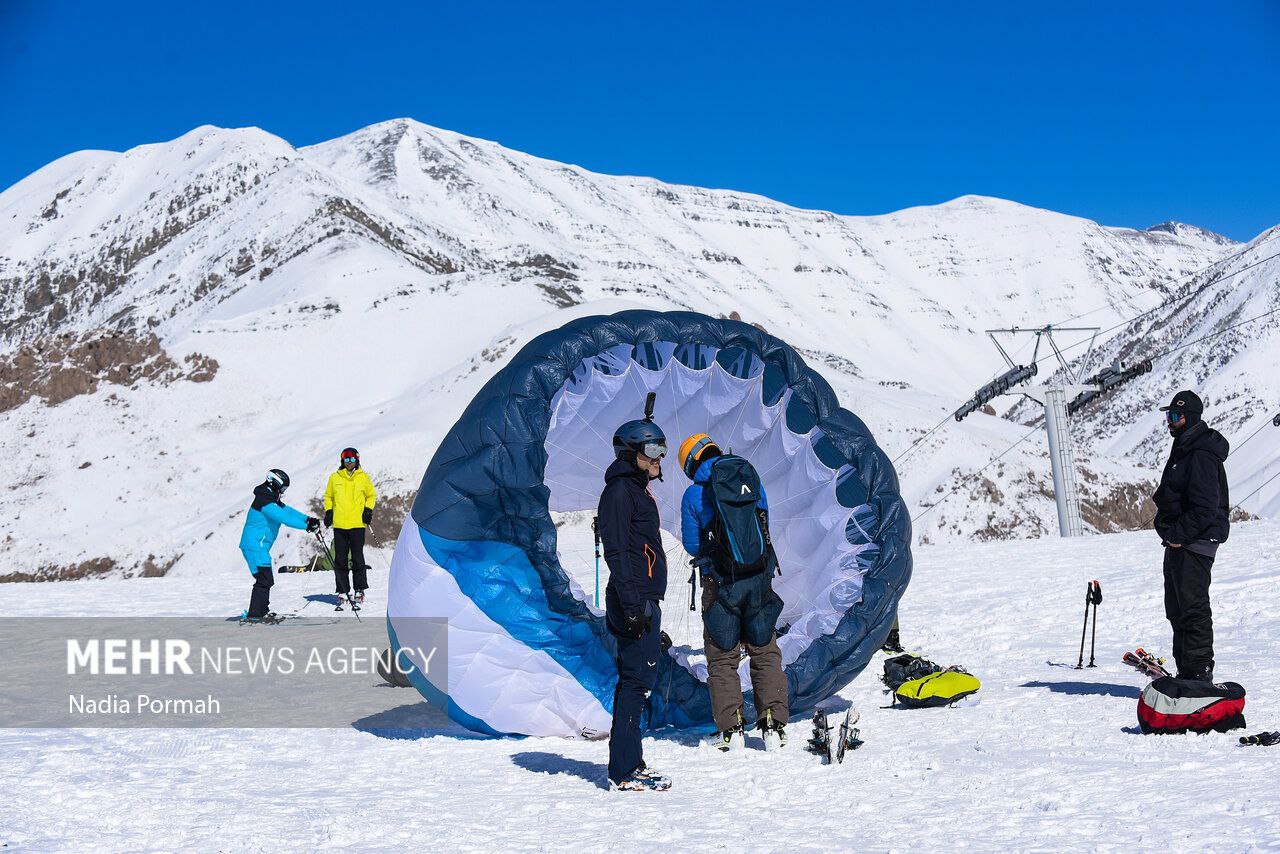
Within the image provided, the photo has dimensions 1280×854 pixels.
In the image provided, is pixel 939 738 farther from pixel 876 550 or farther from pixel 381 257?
pixel 381 257

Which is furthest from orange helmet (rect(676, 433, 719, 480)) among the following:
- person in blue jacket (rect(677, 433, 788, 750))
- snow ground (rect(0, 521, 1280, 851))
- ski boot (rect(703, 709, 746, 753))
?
snow ground (rect(0, 521, 1280, 851))

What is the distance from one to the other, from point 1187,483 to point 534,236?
118994 mm

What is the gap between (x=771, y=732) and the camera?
7355 millimetres

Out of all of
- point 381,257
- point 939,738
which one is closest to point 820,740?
point 939,738

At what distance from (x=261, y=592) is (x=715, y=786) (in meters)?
8.74

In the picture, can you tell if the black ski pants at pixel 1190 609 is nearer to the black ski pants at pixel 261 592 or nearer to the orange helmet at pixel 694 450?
the orange helmet at pixel 694 450

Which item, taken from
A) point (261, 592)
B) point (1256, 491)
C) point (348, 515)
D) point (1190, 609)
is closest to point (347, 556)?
point (348, 515)

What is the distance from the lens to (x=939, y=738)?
7285mm

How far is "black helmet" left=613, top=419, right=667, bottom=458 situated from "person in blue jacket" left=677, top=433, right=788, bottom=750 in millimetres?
733

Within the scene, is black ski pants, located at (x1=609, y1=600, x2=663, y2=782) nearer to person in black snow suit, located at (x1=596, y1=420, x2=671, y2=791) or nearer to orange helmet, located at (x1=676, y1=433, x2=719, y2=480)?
person in black snow suit, located at (x1=596, y1=420, x2=671, y2=791)

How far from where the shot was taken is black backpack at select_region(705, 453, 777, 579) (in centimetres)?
712

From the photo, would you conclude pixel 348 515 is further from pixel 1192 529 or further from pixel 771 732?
pixel 1192 529

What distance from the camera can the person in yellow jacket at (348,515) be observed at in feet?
47.3

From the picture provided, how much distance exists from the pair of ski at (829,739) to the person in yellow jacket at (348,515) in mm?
8561
